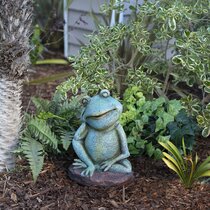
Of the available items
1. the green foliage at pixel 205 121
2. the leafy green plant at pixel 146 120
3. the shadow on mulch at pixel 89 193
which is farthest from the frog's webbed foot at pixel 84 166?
the green foliage at pixel 205 121

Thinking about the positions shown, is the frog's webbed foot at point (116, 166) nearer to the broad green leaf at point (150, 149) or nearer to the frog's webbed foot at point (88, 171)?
the frog's webbed foot at point (88, 171)

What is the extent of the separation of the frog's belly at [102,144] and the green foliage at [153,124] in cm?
34

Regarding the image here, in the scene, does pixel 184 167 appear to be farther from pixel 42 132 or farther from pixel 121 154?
pixel 42 132

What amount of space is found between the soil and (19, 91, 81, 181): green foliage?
0.14 meters

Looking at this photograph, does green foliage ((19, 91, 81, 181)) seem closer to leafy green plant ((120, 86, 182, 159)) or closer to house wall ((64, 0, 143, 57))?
leafy green plant ((120, 86, 182, 159))

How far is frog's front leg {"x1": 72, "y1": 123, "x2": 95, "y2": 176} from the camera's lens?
135 inches

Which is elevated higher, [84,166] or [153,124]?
[153,124]

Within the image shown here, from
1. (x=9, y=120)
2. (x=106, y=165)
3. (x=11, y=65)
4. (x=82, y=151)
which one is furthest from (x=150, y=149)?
(x=11, y=65)

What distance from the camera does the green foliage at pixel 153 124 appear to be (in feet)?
12.4

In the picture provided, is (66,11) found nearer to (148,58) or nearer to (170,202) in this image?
(148,58)

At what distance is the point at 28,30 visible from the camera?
11.1 feet

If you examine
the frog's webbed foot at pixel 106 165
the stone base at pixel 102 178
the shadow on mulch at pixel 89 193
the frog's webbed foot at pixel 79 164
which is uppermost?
the frog's webbed foot at pixel 106 165

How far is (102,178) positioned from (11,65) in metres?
0.95

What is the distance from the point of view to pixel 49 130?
3557 mm
